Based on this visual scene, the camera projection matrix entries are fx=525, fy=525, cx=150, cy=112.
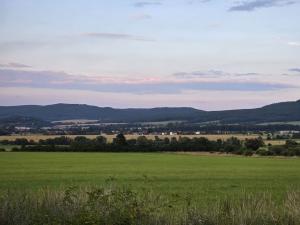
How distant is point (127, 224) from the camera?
1159 cm

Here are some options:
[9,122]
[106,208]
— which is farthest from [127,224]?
[9,122]

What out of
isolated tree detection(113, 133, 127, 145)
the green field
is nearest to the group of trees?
isolated tree detection(113, 133, 127, 145)

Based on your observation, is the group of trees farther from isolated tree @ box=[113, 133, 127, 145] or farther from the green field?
the green field

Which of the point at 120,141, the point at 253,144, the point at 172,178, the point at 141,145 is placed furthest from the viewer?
the point at 120,141

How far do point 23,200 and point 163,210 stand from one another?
3503 millimetres

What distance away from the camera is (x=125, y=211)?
11828 millimetres

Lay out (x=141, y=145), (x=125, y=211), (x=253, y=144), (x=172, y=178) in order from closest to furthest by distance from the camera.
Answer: (x=125, y=211), (x=172, y=178), (x=253, y=144), (x=141, y=145)

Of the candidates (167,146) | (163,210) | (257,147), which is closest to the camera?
(163,210)

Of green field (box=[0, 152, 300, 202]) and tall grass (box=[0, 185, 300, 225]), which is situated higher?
tall grass (box=[0, 185, 300, 225])

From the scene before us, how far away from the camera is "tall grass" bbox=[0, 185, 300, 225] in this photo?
38.2 feet

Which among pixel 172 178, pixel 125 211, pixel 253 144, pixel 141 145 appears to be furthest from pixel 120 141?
pixel 125 211

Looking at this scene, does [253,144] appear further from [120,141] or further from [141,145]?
[120,141]

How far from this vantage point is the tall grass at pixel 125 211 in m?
11.6

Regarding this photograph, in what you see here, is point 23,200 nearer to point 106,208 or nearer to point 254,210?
point 106,208
